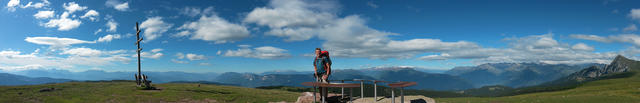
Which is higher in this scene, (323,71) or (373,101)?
(323,71)

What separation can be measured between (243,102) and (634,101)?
115 feet

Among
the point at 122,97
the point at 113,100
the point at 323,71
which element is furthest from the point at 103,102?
the point at 323,71

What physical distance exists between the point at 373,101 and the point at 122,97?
2646cm

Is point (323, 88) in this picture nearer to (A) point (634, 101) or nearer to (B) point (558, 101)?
(B) point (558, 101)

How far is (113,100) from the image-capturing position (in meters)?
27.7

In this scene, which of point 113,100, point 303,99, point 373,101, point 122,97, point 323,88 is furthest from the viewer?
point 122,97

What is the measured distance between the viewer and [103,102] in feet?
87.5

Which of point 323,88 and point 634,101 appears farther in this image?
point 634,101

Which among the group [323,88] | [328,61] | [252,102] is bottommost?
[252,102]

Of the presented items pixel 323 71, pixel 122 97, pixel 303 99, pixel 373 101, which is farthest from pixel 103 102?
pixel 373 101

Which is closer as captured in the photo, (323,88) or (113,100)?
(323,88)

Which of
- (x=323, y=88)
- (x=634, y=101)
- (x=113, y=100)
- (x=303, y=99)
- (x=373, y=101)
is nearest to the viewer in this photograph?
(x=323, y=88)

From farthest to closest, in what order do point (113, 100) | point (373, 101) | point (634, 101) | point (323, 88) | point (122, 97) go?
point (122, 97) < point (113, 100) < point (634, 101) < point (373, 101) < point (323, 88)

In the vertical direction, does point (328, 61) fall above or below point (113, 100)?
above
